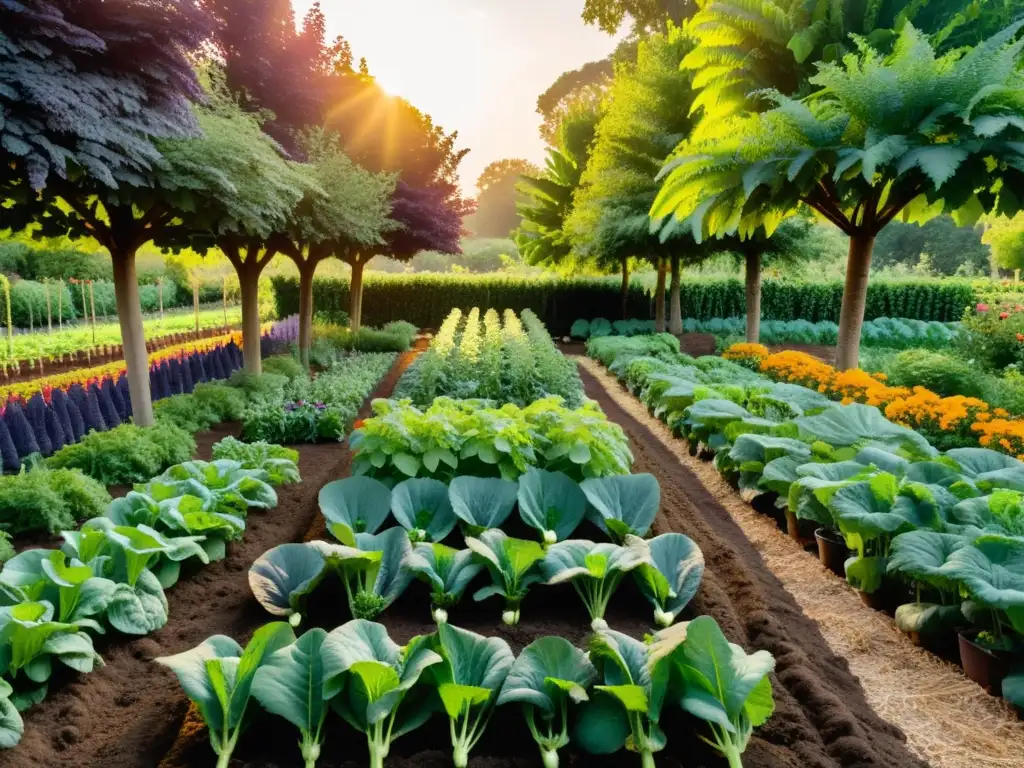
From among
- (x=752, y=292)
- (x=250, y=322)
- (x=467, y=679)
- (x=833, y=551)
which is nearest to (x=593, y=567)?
(x=467, y=679)

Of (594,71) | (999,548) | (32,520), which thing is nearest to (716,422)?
(999,548)

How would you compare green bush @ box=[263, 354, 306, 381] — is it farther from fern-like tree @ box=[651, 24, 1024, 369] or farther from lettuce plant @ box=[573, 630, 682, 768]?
lettuce plant @ box=[573, 630, 682, 768]

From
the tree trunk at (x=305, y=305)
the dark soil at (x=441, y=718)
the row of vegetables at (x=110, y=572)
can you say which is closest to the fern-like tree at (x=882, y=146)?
the dark soil at (x=441, y=718)

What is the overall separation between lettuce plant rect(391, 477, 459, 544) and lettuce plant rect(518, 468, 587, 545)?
0.42 m

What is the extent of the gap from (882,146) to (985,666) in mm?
4617

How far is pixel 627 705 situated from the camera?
2172mm

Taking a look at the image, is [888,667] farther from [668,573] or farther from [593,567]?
[593,567]

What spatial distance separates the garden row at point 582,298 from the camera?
21.0 m

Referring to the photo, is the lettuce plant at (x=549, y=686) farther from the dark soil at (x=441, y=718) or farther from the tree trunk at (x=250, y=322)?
the tree trunk at (x=250, y=322)

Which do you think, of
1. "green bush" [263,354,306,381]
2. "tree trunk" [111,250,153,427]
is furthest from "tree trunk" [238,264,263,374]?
"tree trunk" [111,250,153,427]

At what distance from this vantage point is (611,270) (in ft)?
57.9

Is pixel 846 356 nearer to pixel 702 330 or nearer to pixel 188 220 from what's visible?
pixel 188 220

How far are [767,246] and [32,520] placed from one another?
11817 millimetres

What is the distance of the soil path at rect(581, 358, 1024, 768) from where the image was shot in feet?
8.58
